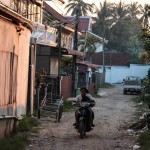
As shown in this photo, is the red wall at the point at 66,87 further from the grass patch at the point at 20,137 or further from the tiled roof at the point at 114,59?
the tiled roof at the point at 114,59

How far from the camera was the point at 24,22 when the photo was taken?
13484 mm

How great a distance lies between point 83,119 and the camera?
44.2 feet

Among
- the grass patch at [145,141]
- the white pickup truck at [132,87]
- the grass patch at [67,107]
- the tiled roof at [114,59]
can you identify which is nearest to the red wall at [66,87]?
the grass patch at [67,107]

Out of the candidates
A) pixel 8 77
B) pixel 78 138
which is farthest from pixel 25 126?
pixel 8 77

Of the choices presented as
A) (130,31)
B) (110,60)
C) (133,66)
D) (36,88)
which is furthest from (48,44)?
(130,31)

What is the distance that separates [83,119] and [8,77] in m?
2.71

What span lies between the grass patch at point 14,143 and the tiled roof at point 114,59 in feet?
214

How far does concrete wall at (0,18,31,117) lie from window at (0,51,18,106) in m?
0.15

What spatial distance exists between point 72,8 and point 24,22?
60.4 m

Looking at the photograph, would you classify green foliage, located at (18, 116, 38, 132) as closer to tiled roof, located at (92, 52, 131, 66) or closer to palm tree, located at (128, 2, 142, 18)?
tiled roof, located at (92, 52, 131, 66)

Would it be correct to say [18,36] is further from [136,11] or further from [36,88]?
[136,11]

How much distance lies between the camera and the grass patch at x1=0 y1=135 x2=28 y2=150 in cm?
1041

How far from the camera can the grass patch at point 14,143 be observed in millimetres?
10407

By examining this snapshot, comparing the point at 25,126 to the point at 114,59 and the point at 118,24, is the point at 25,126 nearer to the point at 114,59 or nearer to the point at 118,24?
the point at 114,59
